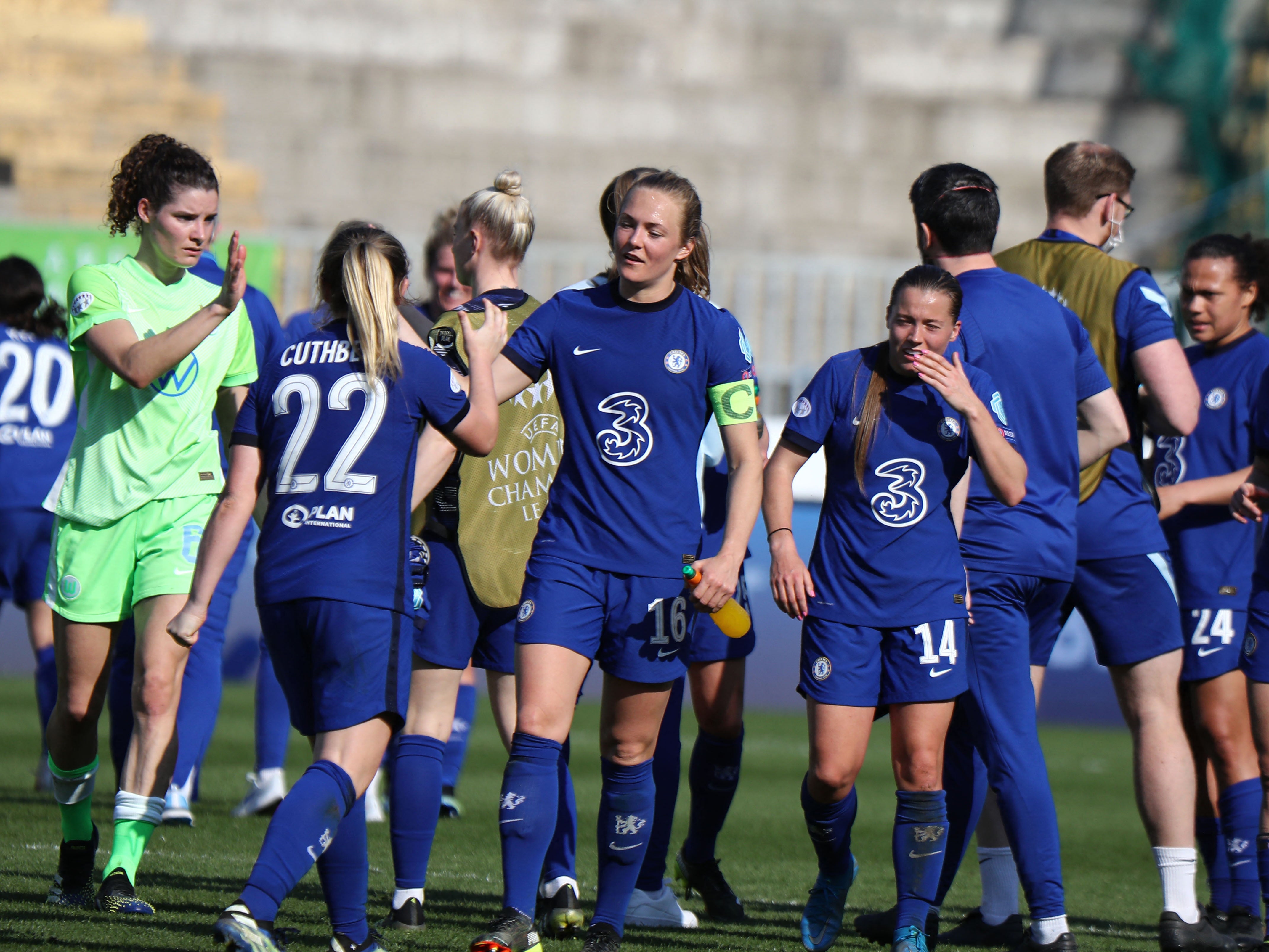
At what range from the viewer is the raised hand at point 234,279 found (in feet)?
13.7

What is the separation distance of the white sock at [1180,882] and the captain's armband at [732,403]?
1685 millimetres

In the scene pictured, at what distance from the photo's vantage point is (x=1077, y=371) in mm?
4508

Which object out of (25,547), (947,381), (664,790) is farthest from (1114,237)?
(25,547)

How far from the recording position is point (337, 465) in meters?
3.72

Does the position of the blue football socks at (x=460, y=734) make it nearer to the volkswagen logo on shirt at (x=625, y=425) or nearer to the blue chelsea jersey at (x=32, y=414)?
the blue chelsea jersey at (x=32, y=414)

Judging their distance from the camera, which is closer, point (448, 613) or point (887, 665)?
point (887, 665)

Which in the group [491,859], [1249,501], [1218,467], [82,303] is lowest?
[491,859]

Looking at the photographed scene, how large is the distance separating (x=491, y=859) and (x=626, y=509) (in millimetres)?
2297

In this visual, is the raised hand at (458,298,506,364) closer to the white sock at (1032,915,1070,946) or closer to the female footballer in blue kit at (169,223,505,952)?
the female footballer in blue kit at (169,223,505,952)

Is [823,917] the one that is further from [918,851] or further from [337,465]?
[337,465]

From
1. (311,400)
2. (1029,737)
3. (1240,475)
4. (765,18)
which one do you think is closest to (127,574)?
(311,400)

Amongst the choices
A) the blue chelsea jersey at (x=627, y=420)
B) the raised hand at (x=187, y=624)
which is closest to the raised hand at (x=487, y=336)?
the blue chelsea jersey at (x=627, y=420)

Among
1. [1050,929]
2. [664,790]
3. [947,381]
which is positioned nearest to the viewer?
[947,381]

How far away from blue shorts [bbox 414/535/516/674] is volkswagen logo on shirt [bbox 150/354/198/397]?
82 centimetres
